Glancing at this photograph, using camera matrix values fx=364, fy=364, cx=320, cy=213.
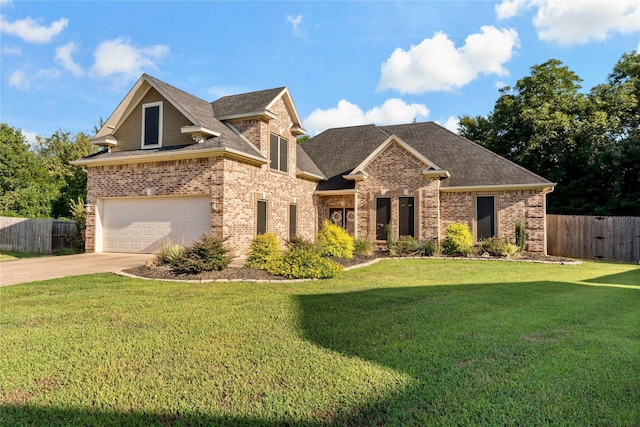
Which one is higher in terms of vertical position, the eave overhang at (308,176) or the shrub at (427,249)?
the eave overhang at (308,176)

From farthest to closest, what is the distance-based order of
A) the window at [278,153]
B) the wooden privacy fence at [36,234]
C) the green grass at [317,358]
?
the wooden privacy fence at [36,234] < the window at [278,153] < the green grass at [317,358]

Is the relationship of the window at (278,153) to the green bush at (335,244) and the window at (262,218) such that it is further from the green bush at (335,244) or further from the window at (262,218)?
the green bush at (335,244)

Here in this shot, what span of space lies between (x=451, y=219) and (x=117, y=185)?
1509 cm

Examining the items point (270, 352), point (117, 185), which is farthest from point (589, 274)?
point (117, 185)

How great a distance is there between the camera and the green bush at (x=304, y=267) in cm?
966

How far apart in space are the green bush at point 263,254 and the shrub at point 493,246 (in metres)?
10.0

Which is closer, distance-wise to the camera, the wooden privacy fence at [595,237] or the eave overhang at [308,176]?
the wooden privacy fence at [595,237]

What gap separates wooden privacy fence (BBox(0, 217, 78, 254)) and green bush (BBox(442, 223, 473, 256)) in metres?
19.3

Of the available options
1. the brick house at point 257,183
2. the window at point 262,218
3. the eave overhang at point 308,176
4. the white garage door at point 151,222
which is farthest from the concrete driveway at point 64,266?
the eave overhang at point 308,176

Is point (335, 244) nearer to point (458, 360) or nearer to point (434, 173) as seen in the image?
point (434, 173)

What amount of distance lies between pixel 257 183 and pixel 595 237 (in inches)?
617

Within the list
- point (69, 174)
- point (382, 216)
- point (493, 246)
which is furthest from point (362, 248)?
point (69, 174)

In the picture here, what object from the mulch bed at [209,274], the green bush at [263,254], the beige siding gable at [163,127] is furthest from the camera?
the beige siding gable at [163,127]

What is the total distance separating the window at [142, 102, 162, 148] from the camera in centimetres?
1496
